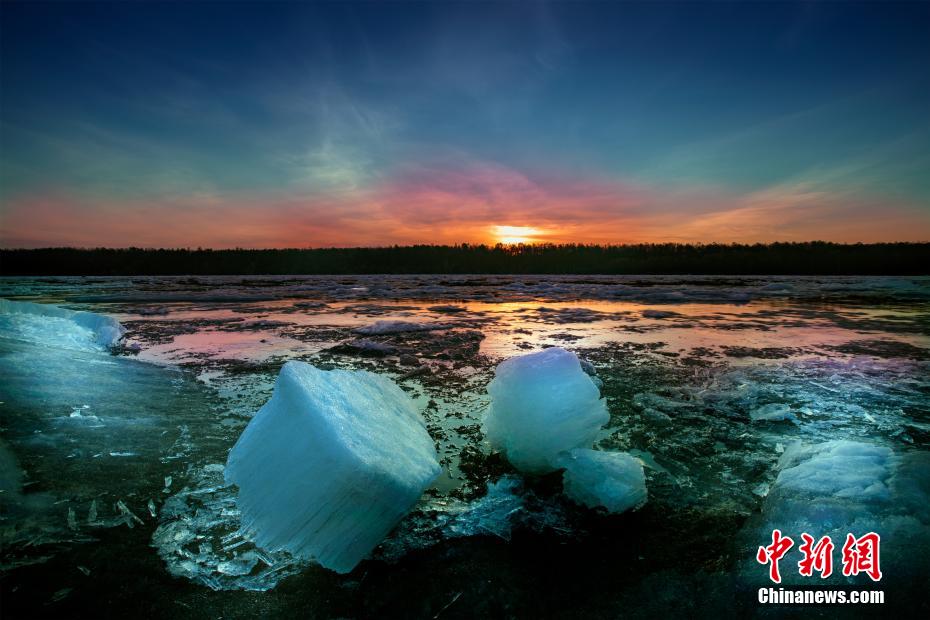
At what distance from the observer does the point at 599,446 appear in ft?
10.1

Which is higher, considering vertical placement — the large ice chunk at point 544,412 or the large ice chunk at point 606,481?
the large ice chunk at point 544,412

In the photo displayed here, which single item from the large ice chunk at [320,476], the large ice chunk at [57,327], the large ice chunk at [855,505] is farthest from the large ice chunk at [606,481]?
the large ice chunk at [57,327]

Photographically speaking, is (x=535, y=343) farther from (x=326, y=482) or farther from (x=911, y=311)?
(x=911, y=311)

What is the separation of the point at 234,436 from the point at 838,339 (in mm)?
9152

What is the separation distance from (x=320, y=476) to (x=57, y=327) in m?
7.66

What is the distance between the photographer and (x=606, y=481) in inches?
91.7

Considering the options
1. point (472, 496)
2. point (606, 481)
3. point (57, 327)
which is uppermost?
point (57, 327)

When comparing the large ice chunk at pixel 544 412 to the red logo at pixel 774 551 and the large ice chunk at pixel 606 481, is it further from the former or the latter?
the red logo at pixel 774 551

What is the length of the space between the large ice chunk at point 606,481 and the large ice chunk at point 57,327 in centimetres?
692

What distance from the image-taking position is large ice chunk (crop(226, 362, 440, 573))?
187 cm

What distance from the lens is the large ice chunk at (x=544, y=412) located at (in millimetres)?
2652

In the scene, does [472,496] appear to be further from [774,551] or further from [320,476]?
[774,551]

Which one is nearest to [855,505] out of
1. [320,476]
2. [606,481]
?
[606,481]

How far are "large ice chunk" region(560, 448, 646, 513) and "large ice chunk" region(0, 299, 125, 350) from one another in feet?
22.7
